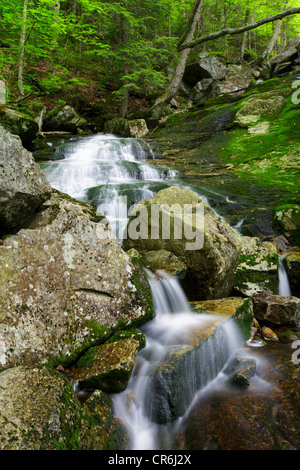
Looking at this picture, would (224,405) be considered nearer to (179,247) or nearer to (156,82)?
(179,247)

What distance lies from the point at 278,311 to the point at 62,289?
12.9 ft

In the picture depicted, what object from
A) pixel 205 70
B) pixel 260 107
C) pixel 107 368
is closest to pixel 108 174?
pixel 107 368

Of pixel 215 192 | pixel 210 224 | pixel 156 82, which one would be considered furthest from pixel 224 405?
pixel 156 82

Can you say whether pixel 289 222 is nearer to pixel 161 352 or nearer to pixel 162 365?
pixel 161 352

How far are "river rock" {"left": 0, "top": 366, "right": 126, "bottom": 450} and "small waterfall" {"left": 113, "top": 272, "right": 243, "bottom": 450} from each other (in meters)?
0.28

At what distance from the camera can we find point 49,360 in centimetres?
265

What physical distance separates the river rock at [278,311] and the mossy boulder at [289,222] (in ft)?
9.28

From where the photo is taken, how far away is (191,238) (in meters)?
4.72

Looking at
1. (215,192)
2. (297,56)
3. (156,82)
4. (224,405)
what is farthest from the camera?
(297,56)

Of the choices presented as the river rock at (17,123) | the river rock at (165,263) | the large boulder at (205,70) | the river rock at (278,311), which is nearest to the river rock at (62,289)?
the river rock at (165,263)

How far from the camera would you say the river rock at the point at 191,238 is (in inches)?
185

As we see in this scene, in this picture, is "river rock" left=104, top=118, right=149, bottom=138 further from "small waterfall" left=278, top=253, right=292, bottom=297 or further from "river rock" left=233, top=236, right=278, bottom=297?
"small waterfall" left=278, top=253, right=292, bottom=297

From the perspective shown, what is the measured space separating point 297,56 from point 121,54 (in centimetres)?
1299

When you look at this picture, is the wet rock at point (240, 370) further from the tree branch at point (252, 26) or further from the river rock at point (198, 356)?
the tree branch at point (252, 26)
